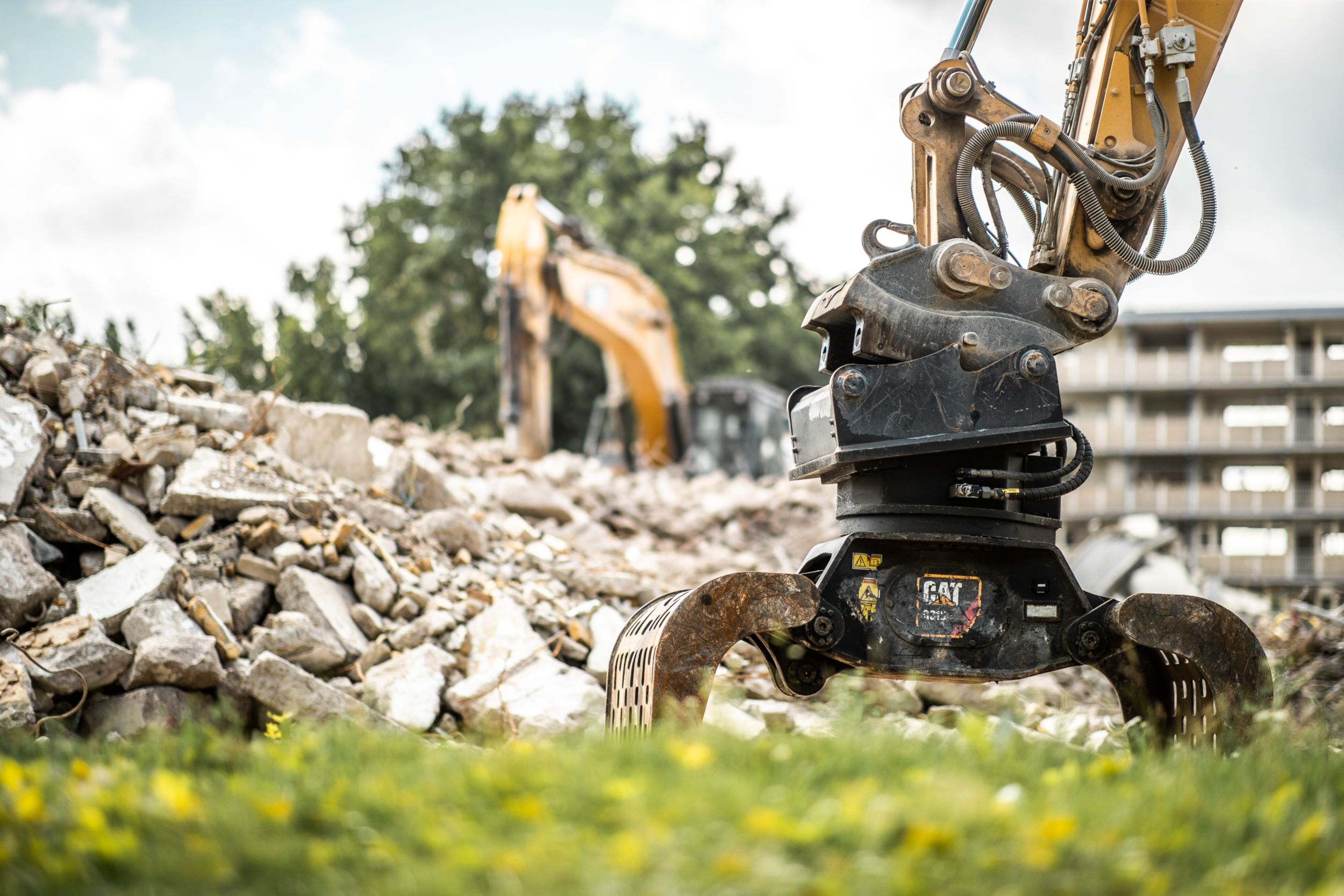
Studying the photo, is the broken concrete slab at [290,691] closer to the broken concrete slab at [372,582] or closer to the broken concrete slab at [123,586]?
the broken concrete slab at [123,586]

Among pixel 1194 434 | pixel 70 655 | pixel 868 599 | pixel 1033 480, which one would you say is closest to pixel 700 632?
pixel 868 599

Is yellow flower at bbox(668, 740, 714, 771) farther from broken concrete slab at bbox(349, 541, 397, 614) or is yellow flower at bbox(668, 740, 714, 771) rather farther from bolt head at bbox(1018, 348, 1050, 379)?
broken concrete slab at bbox(349, 541, 397, 614)

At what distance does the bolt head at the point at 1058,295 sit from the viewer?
4.65 metres

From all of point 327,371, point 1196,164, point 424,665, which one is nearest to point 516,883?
point 1196,164

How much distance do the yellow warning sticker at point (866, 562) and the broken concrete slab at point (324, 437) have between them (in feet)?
18.1

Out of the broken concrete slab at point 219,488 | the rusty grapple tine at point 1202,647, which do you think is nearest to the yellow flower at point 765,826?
the rusty grapple tine at point 1202,647

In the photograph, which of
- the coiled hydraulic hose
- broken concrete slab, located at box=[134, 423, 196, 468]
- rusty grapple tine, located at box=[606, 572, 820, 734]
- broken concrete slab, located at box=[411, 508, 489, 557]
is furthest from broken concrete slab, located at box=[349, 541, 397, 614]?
the coiled hydraulic hose

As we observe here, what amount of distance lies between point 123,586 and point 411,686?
1564mm

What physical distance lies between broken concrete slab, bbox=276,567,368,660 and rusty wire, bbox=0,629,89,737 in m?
1.29

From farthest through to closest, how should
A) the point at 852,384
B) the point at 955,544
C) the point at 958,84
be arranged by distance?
the point at 958,84, the point at 955,544, the point at 852,384

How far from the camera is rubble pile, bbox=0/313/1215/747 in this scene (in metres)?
5.86

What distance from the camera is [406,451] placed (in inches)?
376

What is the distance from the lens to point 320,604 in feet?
22.5

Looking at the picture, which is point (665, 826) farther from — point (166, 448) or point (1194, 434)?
point (1194, 434)
